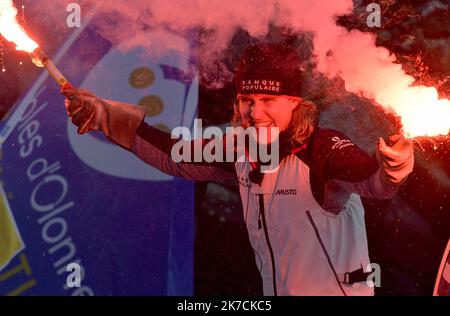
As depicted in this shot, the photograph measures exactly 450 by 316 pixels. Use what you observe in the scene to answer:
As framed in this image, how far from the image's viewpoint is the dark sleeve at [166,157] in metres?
3.49

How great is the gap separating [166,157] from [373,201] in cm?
148

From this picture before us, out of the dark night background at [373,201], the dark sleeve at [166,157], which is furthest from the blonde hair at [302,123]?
the dark sleeve at [166,157]

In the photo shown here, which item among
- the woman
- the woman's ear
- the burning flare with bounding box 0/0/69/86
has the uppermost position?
the burning flare with bounding box 0/0/69/86

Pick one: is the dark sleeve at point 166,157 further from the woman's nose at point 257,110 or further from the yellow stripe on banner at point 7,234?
the yellow stripe on banner at point 7,234

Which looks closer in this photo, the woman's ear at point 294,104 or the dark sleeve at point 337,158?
the dark sleeve at point 337,158

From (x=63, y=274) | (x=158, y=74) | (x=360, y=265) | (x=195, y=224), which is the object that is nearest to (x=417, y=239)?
(x=360, y=265)

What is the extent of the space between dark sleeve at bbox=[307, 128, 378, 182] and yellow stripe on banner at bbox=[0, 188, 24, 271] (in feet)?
7.65

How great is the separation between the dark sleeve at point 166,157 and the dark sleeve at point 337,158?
2.09ft

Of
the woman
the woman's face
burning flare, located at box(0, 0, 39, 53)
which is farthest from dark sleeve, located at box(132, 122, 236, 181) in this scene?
burning flare, located at box(0, 0, 39, 53)

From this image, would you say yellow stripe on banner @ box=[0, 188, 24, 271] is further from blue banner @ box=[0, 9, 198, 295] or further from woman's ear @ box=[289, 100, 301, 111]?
woman's ear @ box=[289, 100, 301, 111]

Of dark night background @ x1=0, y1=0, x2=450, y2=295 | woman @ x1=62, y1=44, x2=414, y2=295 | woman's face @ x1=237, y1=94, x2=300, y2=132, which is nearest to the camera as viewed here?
woman @ x1=62, y1=44, x2=414, y2=295

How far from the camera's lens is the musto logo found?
410 cm

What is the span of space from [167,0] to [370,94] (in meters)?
1.64

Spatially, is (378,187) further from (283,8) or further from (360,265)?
(283,8)
